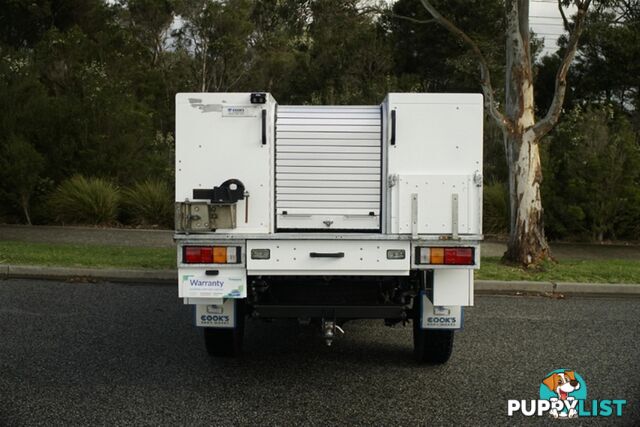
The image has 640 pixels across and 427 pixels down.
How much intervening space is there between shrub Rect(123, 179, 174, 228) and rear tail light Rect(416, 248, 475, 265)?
1117cm

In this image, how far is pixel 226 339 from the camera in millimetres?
5805

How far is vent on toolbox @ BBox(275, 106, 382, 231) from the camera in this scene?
5246 mm

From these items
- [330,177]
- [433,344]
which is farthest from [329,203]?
[433,344]

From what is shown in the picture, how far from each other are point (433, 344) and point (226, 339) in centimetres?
175

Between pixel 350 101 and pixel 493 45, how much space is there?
6.78 m

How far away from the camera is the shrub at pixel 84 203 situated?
15023 millimetres

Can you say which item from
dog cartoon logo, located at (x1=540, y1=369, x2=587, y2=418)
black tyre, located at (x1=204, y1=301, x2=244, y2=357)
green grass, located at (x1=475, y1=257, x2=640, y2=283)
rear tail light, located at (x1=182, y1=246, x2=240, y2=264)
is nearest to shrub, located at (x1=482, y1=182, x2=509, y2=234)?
green grass, located at (x1=475, y1=257, x2=640, y2=283)

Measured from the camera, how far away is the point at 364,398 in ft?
16.4

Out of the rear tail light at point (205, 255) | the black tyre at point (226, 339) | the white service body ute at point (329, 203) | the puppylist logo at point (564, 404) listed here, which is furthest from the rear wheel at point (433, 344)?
the rear tail light at point (205, 255)

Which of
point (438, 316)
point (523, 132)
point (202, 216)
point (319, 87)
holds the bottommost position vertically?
point (438, 316)

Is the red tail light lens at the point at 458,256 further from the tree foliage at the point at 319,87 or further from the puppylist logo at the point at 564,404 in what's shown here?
the tree foliage at the point at 319,87

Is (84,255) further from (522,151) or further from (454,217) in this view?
(454,217)

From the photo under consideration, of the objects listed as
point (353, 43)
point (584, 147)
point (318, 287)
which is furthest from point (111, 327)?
point (353, 43)

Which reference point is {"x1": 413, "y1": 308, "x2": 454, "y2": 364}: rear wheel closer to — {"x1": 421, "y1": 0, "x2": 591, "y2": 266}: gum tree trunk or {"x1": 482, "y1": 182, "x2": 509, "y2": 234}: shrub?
{"x1": 421, "y1": 0, "x2": 591, "y2": 266}: gum tree trunk
